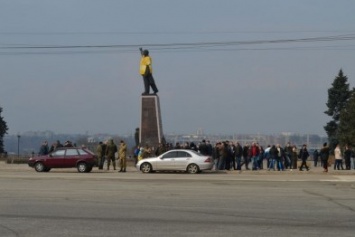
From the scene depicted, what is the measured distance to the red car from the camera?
115 feet

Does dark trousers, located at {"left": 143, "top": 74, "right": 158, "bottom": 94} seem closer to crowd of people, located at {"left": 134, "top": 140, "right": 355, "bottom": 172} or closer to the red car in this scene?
crowd of people, located at {"left": 134, "top": 140, "right": 355, "bottom": 172}

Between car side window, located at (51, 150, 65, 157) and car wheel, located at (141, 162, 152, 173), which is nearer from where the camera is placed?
car wheel, located at (141, 162, 152, 173)

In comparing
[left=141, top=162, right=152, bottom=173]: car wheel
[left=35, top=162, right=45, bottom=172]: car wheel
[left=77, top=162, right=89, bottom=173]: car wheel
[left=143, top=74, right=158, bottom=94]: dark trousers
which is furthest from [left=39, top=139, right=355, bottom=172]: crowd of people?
[left=143, top=74, right=158, bottom=94]: dark trousers

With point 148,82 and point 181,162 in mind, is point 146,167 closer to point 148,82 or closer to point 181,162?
point 181,162

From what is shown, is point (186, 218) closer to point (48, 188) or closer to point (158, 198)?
point (158, 198)

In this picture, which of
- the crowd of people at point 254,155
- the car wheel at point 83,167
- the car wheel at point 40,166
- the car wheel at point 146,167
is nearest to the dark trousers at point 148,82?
the crowd of people at point 254,155

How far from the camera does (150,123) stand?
40750 mm

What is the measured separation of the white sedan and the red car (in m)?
3.24

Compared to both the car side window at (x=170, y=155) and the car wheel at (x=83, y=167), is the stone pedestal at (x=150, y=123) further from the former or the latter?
the car side window at (x=170, y=155)

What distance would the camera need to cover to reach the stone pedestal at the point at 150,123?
4075 cm

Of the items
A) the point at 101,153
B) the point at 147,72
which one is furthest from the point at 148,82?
the point at 101,153

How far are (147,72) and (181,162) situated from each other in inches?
371

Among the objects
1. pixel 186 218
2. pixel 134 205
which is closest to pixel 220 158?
pixel 134 205

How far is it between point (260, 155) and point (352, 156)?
17.9 feet
